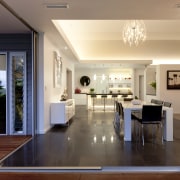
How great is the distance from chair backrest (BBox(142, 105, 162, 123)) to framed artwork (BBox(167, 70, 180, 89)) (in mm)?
6199

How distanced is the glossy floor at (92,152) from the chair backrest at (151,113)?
1.74ft

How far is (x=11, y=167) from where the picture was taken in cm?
370

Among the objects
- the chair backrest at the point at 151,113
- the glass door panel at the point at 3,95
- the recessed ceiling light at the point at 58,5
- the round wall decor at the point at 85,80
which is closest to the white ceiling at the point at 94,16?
the recessed ceiling light at the point at 58,5

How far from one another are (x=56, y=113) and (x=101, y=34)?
5.66m

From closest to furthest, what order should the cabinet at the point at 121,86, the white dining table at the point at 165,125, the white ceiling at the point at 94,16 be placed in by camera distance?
the white ceiling at the point at 94,16, the white dining table at the point at 165,125, the cabinet at the point at 121,86

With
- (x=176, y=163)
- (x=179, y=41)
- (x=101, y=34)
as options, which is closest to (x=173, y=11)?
(x=176, y=163)

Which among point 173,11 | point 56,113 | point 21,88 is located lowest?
point 56,113

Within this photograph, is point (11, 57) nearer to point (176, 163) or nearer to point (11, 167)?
point (11, 167)

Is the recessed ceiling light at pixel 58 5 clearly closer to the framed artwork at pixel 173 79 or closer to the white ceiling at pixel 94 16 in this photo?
the white ceiling at pixel 94 16

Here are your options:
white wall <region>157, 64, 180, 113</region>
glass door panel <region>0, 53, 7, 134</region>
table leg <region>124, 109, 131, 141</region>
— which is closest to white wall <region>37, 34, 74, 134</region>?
glass door panel <region>0, 53, 7, 134</region>

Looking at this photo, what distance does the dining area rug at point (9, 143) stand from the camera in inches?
184

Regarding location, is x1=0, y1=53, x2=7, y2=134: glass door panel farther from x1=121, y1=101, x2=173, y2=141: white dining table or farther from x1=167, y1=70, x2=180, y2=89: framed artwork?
x1=167, y1=70, x2=180, y2=89: framed artwork

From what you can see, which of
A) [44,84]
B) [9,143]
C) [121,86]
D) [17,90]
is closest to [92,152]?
[9,143]

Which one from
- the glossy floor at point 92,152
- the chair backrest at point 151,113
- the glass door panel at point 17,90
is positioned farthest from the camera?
the glass door panel at point 17,90
